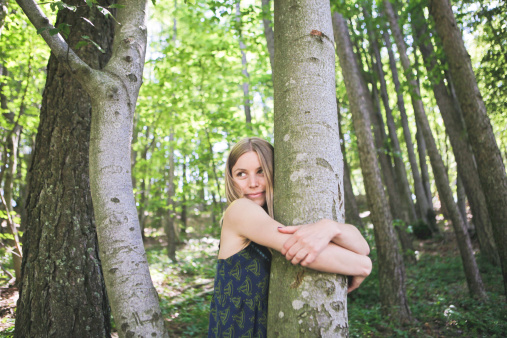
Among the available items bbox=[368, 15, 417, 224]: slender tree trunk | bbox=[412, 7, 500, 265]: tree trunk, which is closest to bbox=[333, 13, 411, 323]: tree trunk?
bbox=[412, 7, 500, 265]: tree trunk

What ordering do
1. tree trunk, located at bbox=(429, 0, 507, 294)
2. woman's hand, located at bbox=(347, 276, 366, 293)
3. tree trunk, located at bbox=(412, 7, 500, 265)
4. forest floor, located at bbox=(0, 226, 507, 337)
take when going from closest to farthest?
woman's hand, located at bbox=(347, 276, 366, 293) → tree trunk, located at bbox=(429, 0, 507, 294) → forest floor, located at bbox=(0, 226, 507, 337) → tree trunk, located at bbox=(412, 7, 500, 265)

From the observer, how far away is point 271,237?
1431 millimetres

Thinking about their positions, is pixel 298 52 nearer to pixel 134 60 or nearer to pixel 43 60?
pixel 134 60

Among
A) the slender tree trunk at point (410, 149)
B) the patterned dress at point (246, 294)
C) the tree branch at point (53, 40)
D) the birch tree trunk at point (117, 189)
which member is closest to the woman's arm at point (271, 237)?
the patterned dress at point (246, 294)

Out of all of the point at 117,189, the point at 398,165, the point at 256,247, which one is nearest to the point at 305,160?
the point at 256,247

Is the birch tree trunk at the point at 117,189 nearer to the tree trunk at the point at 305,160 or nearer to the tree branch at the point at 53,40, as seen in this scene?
the tree branch at the point at 53,40

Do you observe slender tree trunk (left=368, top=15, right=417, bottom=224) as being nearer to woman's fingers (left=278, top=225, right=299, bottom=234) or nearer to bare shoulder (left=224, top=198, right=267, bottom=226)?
bare shoulder (left=224, top=198, right=267, bottom=226)

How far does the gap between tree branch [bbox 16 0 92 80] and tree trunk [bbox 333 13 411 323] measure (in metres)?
4.64

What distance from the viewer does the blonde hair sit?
1.86 m

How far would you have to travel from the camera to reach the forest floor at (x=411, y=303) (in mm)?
4625

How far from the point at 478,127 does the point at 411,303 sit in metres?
3.26

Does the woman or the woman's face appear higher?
the woman's face

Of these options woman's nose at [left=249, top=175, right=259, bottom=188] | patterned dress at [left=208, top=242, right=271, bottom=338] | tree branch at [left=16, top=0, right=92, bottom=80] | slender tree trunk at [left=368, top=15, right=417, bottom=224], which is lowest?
patterned dress at [left=208, top=242, right=271, bottom=338]

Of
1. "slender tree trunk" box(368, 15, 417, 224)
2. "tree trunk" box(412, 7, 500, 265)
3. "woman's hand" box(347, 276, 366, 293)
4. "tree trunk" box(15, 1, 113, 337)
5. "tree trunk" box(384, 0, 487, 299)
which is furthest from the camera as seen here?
"slender tree trunk" box(368, 15, 417, 224)
